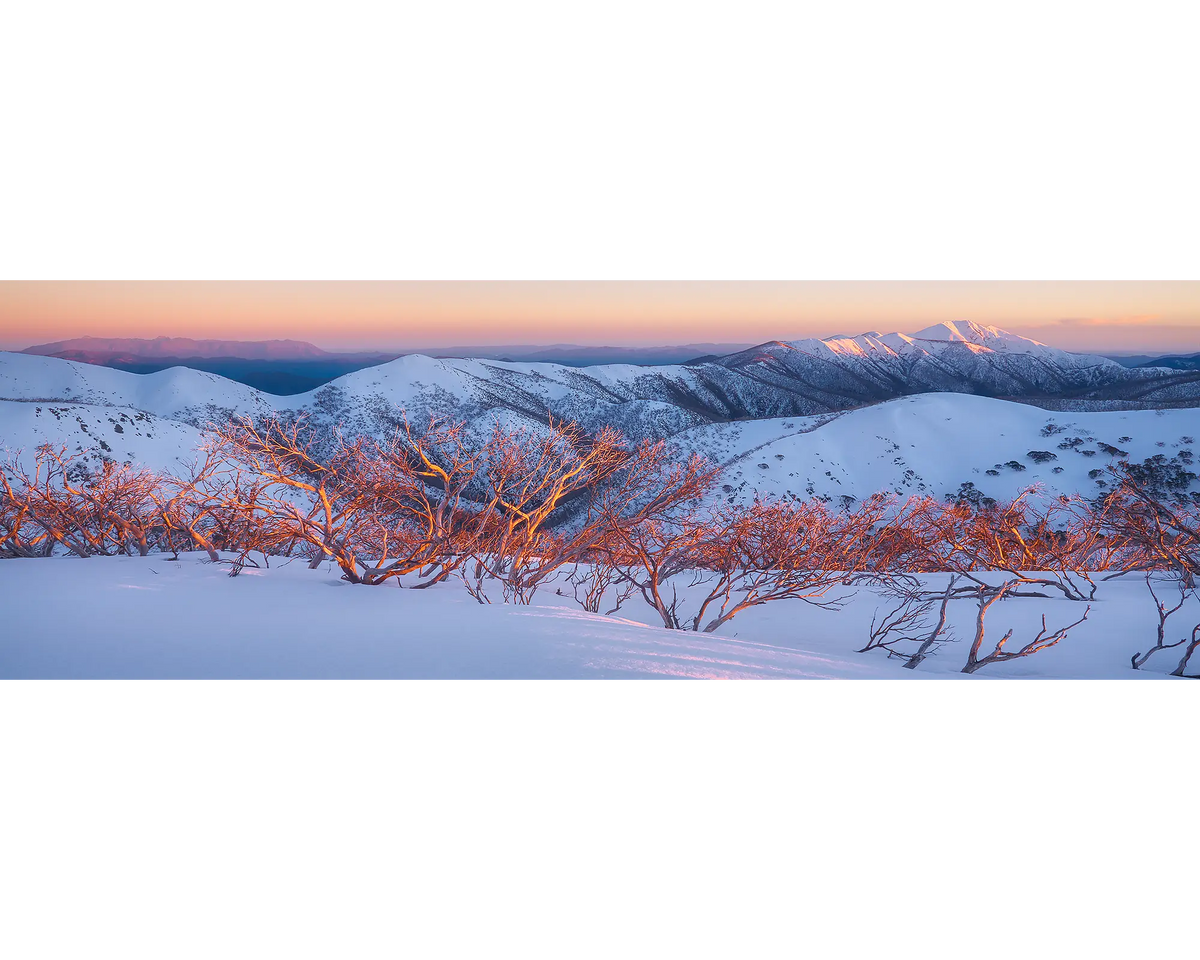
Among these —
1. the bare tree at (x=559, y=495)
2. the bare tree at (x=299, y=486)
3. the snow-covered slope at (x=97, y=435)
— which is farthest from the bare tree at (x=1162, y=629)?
the snow-covered slope at (x=97, y=435)

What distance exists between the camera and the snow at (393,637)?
10.1 ft

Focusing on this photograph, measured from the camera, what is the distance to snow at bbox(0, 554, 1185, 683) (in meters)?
3.09

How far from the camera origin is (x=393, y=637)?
11.1ft

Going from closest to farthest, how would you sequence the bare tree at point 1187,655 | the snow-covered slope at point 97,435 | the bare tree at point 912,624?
1. the bare tree at point 1187,655
2. the bare tree at point 912,624
3. the snow-covered slope at point 97,435

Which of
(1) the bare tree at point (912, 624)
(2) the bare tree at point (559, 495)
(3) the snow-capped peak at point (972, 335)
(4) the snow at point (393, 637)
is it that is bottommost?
(1) the bare tree at point (912, 624)

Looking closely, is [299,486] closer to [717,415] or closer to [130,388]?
[130,388]

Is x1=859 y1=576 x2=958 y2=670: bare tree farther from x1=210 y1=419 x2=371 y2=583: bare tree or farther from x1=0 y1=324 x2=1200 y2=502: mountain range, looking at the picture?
x1=210 y1=419 x2=371 y2=583: bare tree

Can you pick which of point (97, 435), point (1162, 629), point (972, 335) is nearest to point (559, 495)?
point (972, 335)

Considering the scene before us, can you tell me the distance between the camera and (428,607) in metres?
3.84

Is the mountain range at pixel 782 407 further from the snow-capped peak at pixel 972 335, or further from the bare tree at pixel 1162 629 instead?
the bare tree at pixel 1162 629

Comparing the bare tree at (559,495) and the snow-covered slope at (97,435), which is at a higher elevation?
the snow-covered slope at (97,435)

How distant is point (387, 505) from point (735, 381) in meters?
2.86
